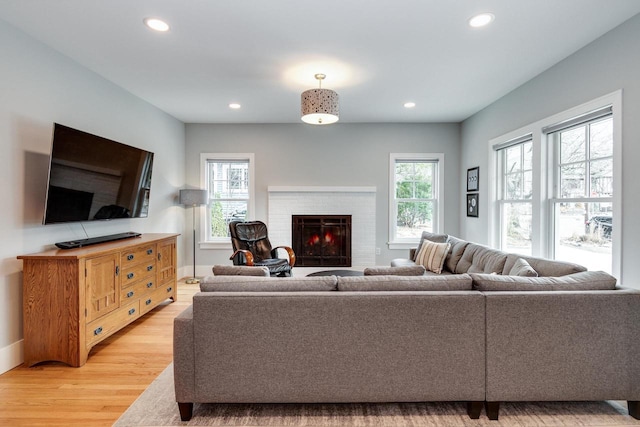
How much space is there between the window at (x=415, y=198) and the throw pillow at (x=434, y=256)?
1574mm

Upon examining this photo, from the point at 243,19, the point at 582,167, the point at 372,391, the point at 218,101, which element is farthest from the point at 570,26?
the point at 218,101

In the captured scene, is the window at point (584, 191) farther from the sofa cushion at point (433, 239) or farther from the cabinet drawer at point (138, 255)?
the cabinet drawer at point (138, 255)

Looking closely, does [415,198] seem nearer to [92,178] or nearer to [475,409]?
[475,409]

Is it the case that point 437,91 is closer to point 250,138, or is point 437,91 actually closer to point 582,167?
point 582,167

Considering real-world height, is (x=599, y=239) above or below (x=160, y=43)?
below

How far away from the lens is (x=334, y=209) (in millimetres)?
5414

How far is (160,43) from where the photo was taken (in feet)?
8.91

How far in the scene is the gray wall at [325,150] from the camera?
5422mm

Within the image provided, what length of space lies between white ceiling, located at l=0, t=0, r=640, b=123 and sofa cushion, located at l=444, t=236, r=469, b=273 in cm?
185

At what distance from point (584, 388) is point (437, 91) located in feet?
10.6

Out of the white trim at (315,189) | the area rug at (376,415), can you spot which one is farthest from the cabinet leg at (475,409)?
the white trim at (315,189)

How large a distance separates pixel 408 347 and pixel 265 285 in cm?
88

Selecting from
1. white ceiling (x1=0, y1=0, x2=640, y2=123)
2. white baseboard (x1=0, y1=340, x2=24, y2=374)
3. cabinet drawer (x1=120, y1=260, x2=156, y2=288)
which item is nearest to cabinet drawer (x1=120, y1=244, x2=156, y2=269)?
cabinet drawer (x1=120, y1=260, x2=156, y2=288)

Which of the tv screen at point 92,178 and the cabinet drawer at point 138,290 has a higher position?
the tv screen at point 92,178
